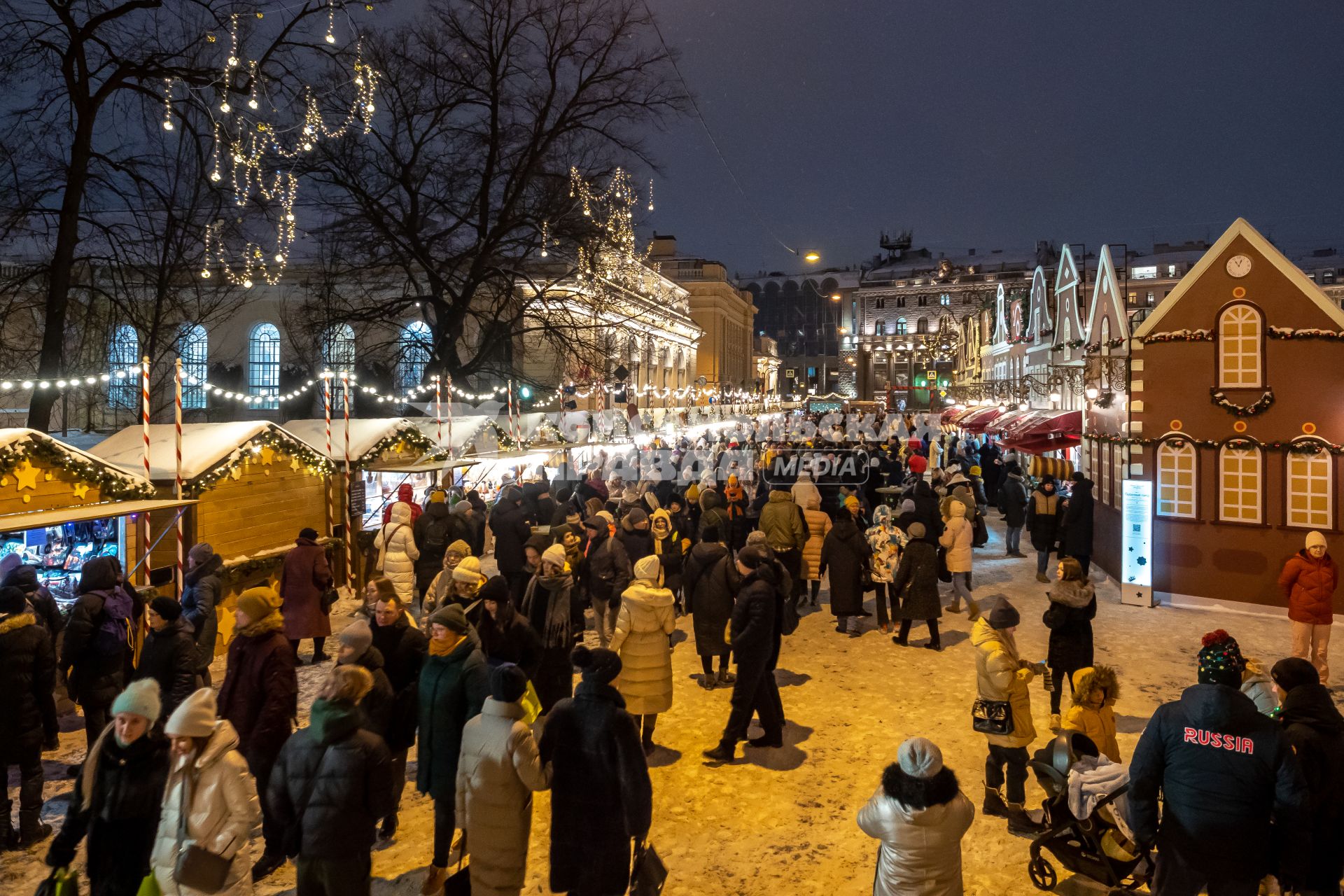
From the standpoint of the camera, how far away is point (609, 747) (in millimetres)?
3727

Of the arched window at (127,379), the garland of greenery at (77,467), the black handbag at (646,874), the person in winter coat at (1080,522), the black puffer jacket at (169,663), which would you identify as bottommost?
the black handbag at (646,874)

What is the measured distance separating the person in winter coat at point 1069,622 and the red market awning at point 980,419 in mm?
19116

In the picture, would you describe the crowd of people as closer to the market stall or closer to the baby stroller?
the baby stroller

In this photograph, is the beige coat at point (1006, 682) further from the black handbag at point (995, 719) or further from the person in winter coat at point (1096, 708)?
the person in winter coat at point (1096, 708)

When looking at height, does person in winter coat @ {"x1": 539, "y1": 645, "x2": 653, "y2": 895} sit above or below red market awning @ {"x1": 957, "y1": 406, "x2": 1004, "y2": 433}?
below

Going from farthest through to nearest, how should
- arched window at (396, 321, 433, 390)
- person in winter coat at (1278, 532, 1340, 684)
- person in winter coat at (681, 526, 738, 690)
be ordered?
arched window at (396, 321, 433, 390) → person in winter coat at (1278, 532, 1340, 684) → person in winter coat at (681, 526, 738, 690)

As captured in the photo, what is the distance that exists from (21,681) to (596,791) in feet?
11.5

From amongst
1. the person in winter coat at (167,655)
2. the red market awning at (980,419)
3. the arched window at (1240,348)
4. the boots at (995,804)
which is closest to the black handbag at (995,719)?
the boots at (995,804)

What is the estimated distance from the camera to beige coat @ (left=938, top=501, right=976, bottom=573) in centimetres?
991

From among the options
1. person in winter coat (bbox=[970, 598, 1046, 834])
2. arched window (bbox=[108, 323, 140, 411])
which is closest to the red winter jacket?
person in winter coat (bbox=[970, 598, 1046, 834])

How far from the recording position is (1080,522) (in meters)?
11.0

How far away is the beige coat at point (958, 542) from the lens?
991 centimetres

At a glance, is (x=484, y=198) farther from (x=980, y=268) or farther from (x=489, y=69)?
(x=980, y=268)

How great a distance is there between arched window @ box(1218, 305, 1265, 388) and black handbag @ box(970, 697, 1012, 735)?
8034mm
